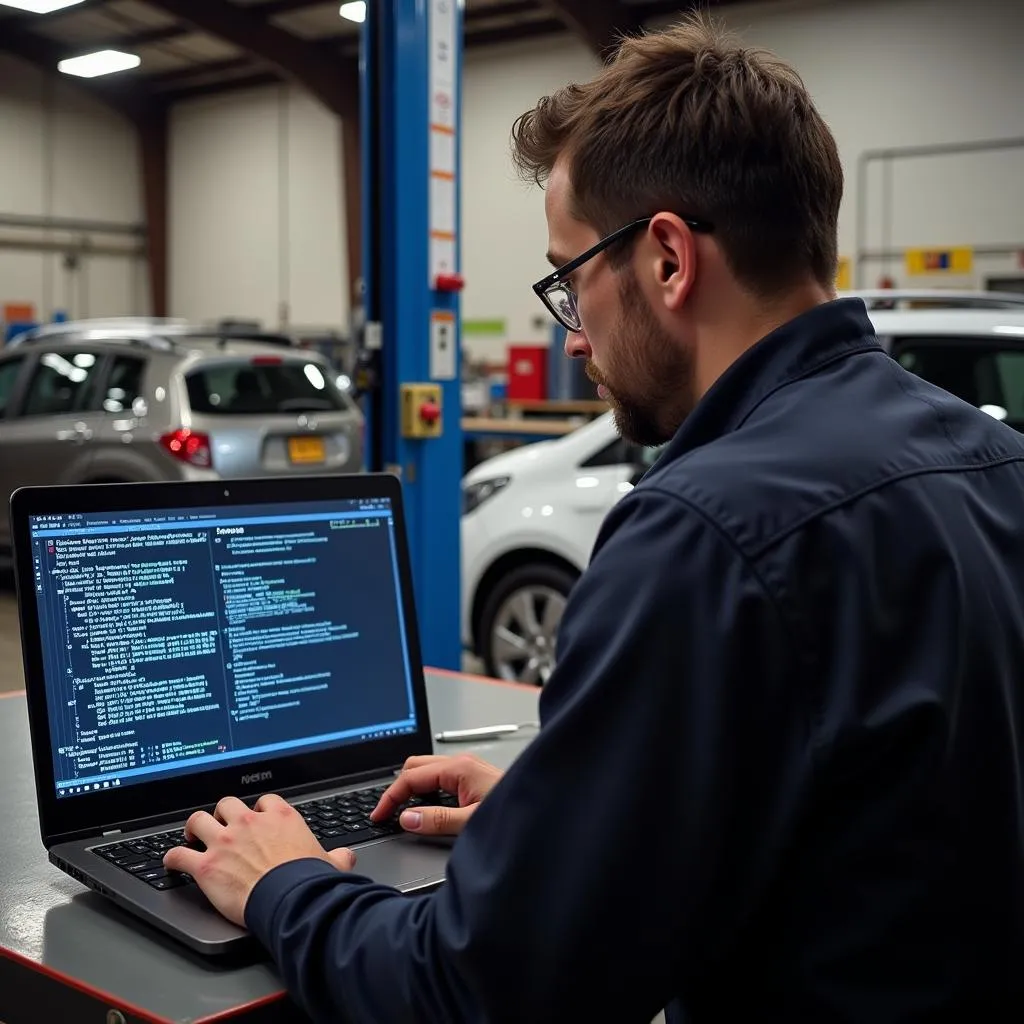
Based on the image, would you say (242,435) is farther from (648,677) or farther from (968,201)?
(968,201)

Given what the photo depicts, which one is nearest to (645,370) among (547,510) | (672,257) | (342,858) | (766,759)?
(672,257)

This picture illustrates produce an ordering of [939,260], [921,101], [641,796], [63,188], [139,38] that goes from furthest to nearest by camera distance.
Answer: [63,188]
[139,38]
[921,101]
[939,260]
[641,796]

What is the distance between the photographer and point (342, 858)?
47.8 inches

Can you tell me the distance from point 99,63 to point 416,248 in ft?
37.1

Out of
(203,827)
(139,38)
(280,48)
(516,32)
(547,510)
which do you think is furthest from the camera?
(139,38)

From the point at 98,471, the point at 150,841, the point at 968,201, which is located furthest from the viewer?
the point at 968,201

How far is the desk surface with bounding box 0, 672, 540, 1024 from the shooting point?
1.04 m

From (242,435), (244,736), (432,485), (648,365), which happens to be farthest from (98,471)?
(648,365)

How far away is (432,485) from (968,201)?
23.9ft

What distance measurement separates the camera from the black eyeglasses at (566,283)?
3.49 feet

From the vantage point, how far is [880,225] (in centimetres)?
1044

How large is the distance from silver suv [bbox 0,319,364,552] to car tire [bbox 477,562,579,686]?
1752mm

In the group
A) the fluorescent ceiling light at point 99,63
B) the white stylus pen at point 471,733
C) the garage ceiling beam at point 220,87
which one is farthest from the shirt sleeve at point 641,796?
the garage ceiling beam at point 220,87

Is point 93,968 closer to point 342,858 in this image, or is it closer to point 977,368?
point 342,858
